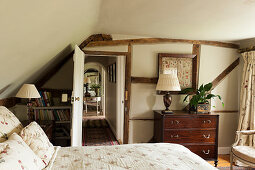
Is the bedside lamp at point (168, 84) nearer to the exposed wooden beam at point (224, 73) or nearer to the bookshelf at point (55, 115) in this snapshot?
the exposed wooden beam at point (224, 73)

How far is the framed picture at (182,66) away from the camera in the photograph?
12.5ft

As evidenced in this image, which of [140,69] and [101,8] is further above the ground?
[101,8]

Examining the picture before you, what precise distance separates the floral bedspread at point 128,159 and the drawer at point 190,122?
1322 mm

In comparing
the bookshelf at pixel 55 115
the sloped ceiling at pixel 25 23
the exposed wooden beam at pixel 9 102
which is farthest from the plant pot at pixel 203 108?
the exposed wooden beam at pixel 9 102

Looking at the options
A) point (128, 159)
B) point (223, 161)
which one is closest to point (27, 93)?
point (128, 159)

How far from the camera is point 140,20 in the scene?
9.12 ft

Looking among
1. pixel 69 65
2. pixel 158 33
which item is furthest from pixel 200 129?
pixel 69 65

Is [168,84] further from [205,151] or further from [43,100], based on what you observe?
[43,100]

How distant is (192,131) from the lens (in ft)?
11.4

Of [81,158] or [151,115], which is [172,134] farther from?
[81,158]

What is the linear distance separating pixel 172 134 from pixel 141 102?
0.83 m

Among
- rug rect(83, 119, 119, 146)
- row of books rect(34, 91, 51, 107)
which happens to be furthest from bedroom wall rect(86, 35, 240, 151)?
row of books rect(34, 91, 51, 107)

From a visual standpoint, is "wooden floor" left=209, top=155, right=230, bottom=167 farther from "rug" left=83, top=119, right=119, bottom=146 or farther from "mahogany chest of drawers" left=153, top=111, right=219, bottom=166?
"rug" left=83, top=119, right=119, bottom=146

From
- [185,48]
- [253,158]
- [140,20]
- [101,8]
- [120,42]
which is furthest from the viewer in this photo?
[185,48]
